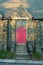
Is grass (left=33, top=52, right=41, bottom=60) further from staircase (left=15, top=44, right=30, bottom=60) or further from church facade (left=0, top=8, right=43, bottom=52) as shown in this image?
church facade (left=0, top=8, right=43, bottom=52)

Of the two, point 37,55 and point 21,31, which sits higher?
point 21,31

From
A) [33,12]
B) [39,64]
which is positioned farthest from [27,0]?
[39,64]

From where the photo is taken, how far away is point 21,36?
22.8 metres

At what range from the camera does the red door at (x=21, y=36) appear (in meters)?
22.7

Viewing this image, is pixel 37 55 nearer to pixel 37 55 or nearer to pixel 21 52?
pixel 37 55

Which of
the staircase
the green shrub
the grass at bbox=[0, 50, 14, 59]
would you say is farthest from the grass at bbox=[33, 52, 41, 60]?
the grass at bbox=[0, 50, 14, 59]

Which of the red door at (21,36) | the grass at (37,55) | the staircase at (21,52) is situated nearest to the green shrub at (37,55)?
the grass at (37,55)

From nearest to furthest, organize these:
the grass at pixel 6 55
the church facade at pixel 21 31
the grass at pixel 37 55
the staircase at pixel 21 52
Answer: the grass at pixel 6 55 < the grass at pixel 37 55 < the staircase at pixel 21 52 < the church facade at pixel 21 31

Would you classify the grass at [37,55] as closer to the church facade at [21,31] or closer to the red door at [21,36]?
the church facade at [21,31]

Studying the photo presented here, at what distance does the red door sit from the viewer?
2272 cm

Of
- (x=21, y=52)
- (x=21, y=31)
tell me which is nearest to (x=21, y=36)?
(x=21, y=31)

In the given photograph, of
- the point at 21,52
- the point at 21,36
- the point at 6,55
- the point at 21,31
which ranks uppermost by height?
the point at 21,31

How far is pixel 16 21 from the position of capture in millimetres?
22875

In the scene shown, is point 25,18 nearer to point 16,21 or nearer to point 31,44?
point 16,21
